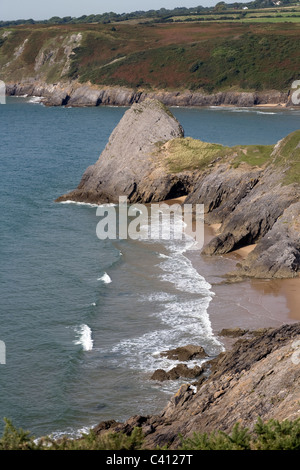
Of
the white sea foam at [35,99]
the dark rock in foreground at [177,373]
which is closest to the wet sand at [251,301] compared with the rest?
the dark rock in foreground at [177,373]

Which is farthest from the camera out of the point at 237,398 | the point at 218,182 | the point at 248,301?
the point at 218,182

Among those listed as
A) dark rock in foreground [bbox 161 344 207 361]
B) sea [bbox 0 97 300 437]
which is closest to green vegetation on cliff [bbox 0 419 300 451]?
sea [bbox 0 97 300 437]

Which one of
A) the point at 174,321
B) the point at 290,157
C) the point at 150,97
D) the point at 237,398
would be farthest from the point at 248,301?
the point at 150,97

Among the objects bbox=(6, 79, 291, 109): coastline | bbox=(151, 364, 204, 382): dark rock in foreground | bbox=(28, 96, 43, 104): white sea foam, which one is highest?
bbox=(28, 96, 43, 104): white sea foam

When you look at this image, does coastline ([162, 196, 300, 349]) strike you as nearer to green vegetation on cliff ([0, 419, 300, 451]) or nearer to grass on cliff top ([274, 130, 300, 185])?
grass on cliff top ([274, 130, 300, 185])

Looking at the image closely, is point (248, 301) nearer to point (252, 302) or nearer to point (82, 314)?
point (252, 302)
